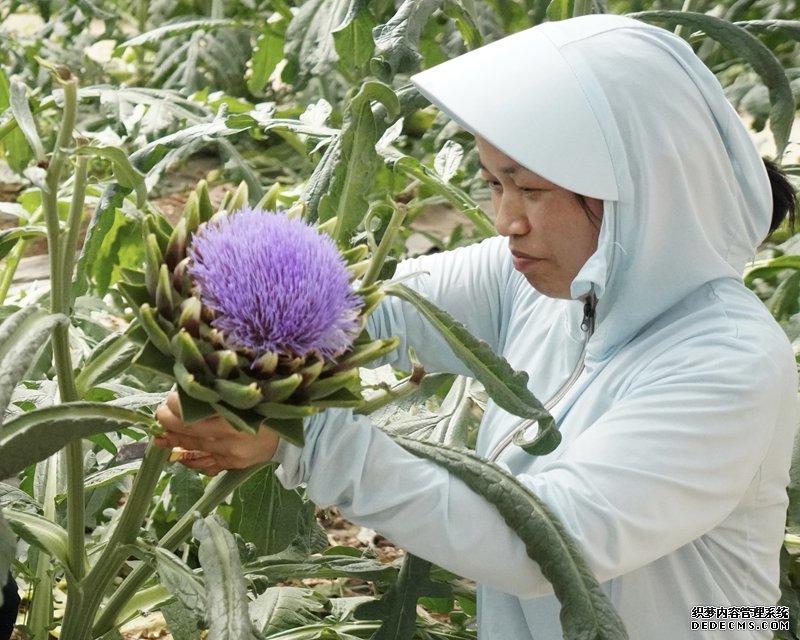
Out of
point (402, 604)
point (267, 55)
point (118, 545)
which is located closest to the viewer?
point (118, 545)

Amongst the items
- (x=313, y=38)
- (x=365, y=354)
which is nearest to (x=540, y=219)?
(x=365, y=354)

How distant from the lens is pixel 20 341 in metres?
0.73

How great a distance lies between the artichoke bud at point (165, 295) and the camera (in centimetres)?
68

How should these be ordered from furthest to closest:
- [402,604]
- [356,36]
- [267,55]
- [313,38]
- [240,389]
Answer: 1. [267,55]
2. [313,38]
3. [356,36]
4. [402,604]
5. [240,389]

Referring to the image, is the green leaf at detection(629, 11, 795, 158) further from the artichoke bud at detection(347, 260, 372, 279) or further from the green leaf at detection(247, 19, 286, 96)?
the green leaf at detection(247, 19, 286, 96)

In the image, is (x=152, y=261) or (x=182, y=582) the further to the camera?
(x=182, y=582)

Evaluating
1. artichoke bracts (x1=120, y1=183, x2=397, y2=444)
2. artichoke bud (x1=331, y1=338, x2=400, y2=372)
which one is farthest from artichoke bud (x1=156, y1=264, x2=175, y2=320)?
artichoke bud (x1=331, y1=338, x2=400, y2=372)

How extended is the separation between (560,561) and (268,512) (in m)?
0.39

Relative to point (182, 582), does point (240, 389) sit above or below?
above

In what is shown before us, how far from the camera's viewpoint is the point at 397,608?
1.11 m

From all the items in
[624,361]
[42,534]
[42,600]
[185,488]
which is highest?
[624,361]

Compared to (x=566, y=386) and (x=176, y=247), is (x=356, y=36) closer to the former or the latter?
(x=566, y=386)

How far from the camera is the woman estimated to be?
831 mm

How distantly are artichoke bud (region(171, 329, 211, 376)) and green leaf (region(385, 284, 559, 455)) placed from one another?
204mm
